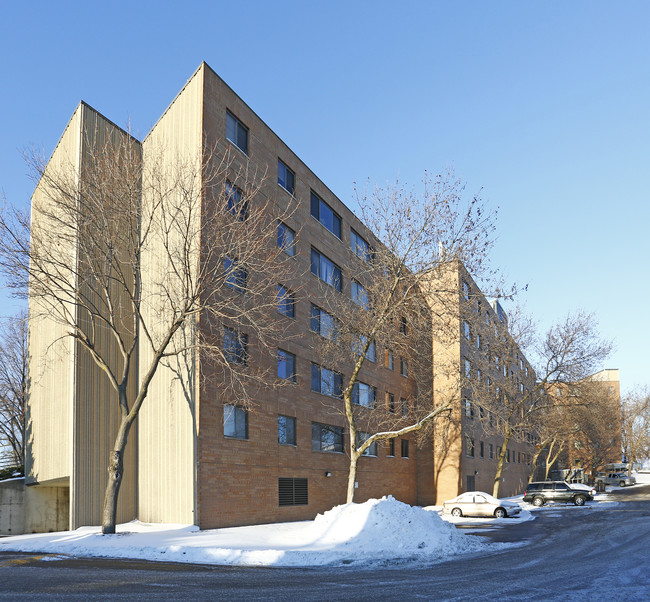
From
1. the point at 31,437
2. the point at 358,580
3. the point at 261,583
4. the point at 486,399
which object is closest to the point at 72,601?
the point at 261,583

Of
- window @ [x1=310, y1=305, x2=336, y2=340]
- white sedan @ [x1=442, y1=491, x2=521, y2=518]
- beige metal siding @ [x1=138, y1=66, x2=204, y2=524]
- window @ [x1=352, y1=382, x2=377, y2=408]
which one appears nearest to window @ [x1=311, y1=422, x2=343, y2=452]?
window @ [x1=352, y1=382, x2=377, y2=408]

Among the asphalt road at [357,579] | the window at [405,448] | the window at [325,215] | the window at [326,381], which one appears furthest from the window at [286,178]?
the window at [405,448]

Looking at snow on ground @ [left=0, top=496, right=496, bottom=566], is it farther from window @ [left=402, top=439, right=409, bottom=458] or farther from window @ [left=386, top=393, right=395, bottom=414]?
window @ [left=402, top=439, right=409, bottom=458]

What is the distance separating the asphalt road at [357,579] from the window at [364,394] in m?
19.3

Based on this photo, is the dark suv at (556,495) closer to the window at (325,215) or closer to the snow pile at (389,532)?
the window at (325,215)

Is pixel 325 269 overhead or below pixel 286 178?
below

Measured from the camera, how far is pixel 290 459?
2727cm

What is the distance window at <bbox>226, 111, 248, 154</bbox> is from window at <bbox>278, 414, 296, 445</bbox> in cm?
1147

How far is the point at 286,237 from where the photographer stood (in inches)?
1158

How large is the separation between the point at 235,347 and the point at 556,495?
29.1 meters

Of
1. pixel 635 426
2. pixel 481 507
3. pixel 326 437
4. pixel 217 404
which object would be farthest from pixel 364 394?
pixel 635 426

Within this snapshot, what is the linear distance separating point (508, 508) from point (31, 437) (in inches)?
908

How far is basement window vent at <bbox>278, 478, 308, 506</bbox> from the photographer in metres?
26.4

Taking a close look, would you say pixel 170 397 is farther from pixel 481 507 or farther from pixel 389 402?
pixel 389 402
